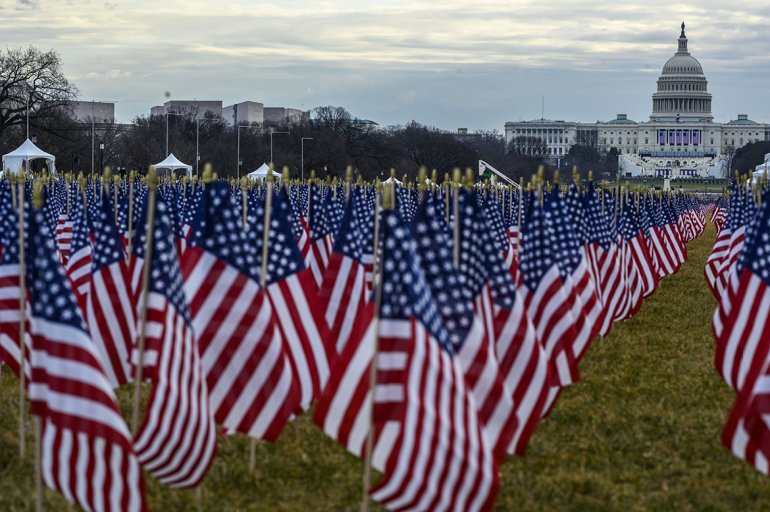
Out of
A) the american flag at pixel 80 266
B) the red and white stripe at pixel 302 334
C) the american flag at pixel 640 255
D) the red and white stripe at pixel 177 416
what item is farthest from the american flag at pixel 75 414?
the american flag at pixel 640 255

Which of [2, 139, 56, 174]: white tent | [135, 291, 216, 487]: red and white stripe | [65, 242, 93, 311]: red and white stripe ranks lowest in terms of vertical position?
[135, 291, 216, 487]: red and white stripe

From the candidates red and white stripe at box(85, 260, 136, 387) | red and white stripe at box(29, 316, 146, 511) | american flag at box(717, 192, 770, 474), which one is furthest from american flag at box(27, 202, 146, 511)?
american flag at box(717, 192, 770, 474)

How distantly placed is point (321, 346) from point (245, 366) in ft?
3.36

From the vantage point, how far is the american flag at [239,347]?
28.5ft

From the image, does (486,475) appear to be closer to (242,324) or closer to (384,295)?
(384,295)

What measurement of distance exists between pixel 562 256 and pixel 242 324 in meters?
4.00

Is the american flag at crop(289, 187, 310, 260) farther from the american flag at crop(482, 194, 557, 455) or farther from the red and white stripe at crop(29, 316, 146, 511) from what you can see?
the red and white stripe at crop(29, 316, 146, 511)

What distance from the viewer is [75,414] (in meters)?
7.10

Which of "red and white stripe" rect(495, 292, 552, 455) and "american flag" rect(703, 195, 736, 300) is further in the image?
"american flag" rect(703, 195, 736, 300)

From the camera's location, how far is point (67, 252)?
18859 mm

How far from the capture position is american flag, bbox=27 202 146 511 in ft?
23.3

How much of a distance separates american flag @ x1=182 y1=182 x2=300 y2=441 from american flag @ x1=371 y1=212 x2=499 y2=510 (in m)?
1.80

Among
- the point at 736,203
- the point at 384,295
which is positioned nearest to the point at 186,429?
the point at 384,295

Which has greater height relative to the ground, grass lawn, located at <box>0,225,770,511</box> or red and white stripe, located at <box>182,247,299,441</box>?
red and white stripe, located at <box>182,247,299,441</box>
